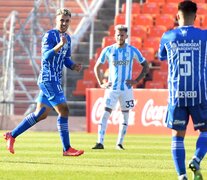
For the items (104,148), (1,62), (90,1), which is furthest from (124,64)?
(90,1)

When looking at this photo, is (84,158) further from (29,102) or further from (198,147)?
(29,102)

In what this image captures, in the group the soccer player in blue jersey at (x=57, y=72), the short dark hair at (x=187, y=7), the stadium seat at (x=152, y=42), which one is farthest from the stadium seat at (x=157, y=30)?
the short dark hair at (x=187, y=7)

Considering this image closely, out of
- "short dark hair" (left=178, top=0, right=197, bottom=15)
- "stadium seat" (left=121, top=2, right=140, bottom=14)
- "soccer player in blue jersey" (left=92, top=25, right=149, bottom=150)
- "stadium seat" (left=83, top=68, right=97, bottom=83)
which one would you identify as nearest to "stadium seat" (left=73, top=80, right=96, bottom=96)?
"stadium seat" (left=83, top=68, right=97, bottom=83)

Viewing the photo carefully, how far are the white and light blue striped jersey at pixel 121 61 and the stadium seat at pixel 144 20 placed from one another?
1230 centimetres

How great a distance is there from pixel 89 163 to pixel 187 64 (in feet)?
10.4

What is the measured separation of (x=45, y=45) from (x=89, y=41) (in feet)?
53.1

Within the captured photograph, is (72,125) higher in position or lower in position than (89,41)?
lower

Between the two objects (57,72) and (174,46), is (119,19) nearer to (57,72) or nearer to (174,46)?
(57,72)

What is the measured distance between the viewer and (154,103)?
77.6 ft

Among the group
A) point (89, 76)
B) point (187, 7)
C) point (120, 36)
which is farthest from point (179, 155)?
point (89, 76)

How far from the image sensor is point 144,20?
29359 mm

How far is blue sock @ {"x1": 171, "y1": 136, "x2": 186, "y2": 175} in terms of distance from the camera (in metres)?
9.88

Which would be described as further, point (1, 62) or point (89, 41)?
point (89, 41)

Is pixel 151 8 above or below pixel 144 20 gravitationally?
above
